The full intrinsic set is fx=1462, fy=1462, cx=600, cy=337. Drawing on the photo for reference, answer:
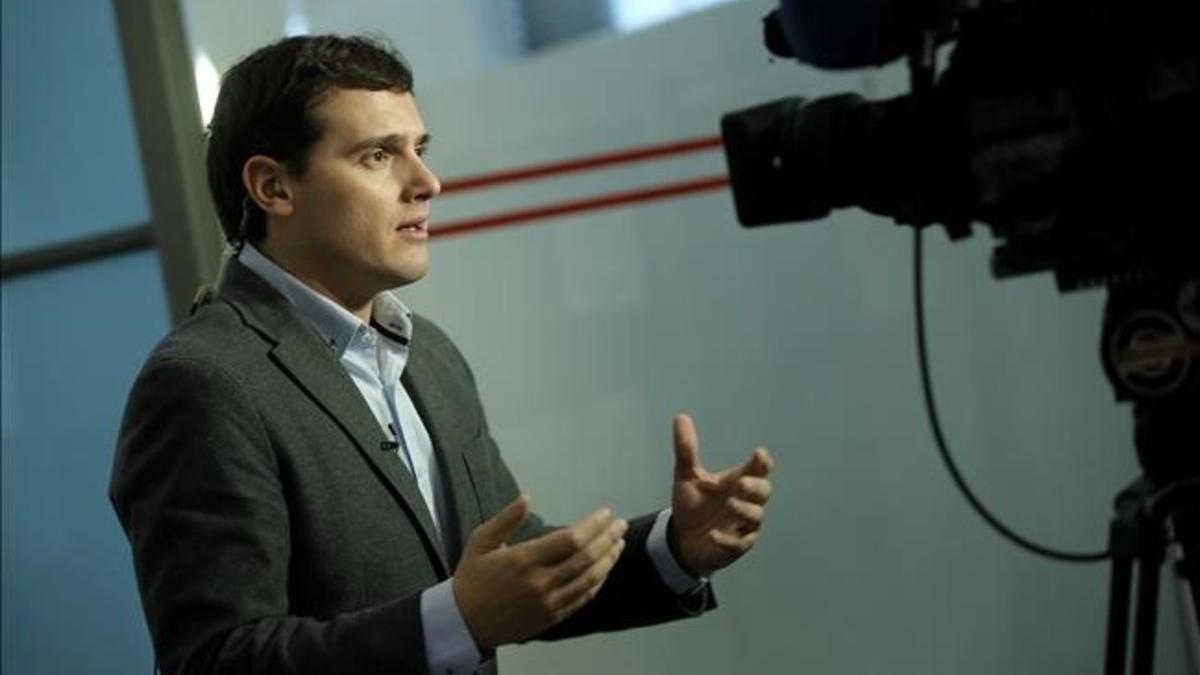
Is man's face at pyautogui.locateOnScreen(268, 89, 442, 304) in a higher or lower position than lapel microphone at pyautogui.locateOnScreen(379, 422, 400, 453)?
higher

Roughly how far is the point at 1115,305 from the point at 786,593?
848 millimetres

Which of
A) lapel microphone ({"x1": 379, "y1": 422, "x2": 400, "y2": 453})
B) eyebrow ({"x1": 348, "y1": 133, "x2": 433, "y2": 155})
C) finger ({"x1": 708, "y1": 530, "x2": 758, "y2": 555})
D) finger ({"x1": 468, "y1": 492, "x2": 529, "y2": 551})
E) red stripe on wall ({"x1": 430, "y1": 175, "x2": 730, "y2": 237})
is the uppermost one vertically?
eyebrow ({"x1": 348, "y1": 133, "x2": 433, "y2": 155})

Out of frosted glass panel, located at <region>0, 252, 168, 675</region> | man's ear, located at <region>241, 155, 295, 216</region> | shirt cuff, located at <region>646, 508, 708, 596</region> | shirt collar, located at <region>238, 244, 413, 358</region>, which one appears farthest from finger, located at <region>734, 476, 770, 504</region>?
frosted glass panel, located at <region>0, 252, 168, 675</region>

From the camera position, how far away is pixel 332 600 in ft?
4.98

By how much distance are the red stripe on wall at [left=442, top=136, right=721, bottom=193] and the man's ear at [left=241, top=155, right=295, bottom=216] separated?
15.9 inches

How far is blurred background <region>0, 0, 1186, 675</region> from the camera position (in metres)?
1.74

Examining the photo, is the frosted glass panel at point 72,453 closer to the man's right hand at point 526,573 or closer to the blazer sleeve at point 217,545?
the blazer sleeve at point 217,545

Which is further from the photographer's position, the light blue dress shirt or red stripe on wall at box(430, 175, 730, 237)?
red stripe on wall at box(430, 175, 730, 237)

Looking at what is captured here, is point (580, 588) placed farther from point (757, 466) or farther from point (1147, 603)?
point (1147, 603)

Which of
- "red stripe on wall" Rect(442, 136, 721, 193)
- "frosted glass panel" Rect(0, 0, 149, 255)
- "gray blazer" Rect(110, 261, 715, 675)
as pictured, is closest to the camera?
"gray blazer" Rect(110, 261, 715, 675)

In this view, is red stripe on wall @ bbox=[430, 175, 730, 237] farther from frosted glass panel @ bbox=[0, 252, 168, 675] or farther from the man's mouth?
frosted glass panel @ bbox=[0, 252, 168, 675]

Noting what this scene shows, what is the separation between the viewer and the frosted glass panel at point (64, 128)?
2.86m

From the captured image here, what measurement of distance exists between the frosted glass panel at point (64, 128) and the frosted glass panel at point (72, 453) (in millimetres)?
115

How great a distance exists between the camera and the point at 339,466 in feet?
5.00
